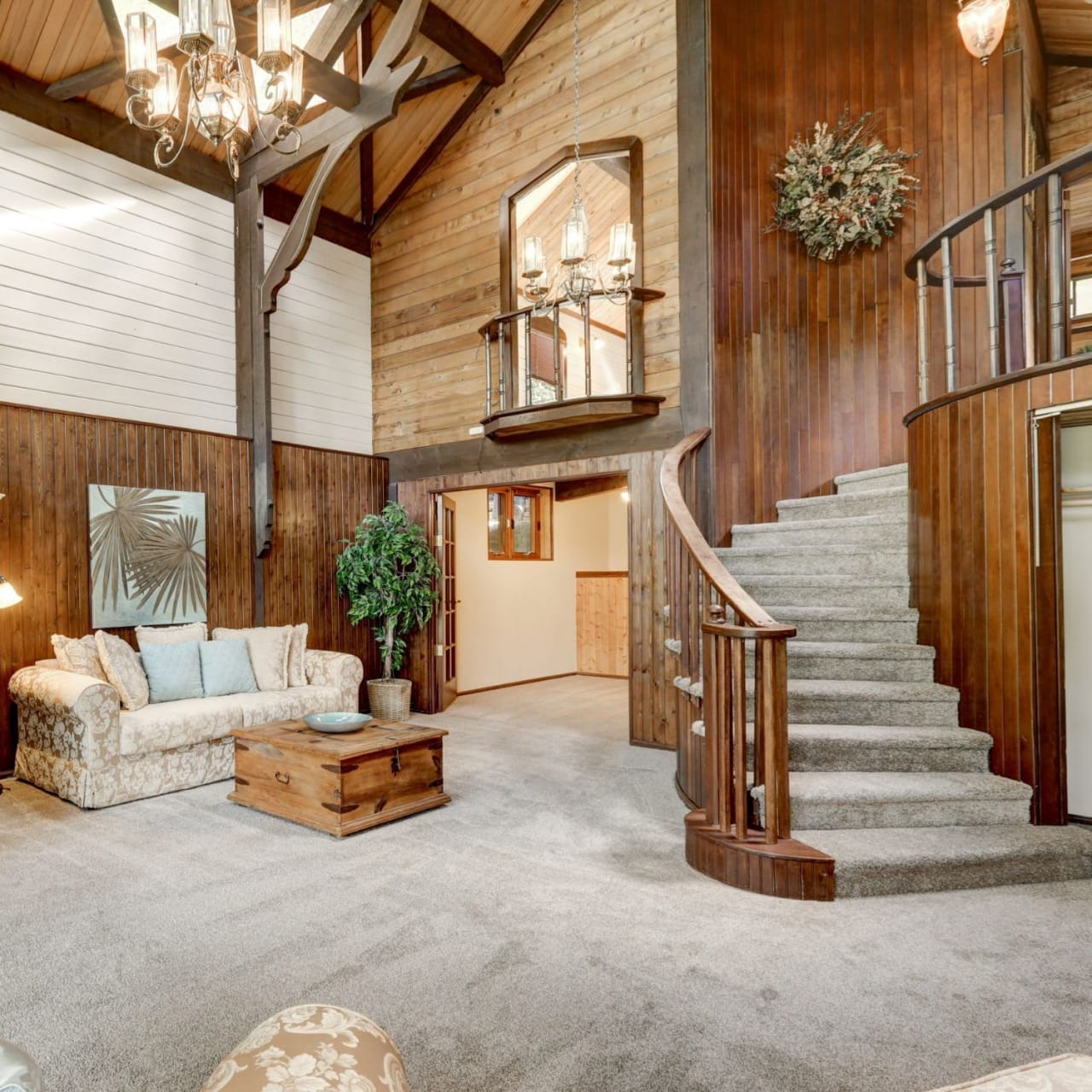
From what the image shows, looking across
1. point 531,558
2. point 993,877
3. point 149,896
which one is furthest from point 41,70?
point 993,877

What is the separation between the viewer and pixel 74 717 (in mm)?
3967

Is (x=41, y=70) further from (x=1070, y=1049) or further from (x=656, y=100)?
(x=1070, y=1049)

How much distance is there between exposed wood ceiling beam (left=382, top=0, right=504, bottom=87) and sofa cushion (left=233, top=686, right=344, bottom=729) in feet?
16.6

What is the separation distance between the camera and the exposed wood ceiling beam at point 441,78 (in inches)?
245

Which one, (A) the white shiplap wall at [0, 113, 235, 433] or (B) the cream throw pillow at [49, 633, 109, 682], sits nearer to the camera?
(B) the cream throw pillow at [49, 633, 109, 682]

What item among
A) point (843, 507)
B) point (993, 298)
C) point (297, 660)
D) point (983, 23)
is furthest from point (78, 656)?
point (983, 23)

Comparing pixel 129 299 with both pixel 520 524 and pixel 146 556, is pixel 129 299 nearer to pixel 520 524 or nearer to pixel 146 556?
pixel 146 556

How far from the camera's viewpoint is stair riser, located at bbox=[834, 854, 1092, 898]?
2727 mm

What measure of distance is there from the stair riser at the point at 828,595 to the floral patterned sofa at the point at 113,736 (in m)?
3.10

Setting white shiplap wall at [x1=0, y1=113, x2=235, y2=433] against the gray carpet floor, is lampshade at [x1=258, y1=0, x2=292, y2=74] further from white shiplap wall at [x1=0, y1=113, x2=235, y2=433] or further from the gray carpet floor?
the gray carpet floor

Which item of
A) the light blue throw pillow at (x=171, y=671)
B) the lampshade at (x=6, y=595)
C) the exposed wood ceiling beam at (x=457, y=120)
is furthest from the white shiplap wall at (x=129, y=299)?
the light blue throw pillow at (x=171, y=671)

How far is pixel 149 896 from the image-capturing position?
2.85 metres

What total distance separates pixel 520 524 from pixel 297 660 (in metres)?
3.73

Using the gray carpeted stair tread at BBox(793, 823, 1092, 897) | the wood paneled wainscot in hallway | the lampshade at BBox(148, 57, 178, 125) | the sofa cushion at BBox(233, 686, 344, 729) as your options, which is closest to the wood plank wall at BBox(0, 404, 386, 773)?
the sofa cushion at BBox(233, 686, 344, 729)
